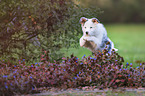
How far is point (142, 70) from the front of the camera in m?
5.53

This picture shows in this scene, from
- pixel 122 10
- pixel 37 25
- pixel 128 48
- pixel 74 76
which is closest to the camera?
pixel 74 76

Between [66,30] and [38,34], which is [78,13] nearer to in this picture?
[66,30]

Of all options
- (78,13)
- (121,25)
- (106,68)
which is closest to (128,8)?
(121,25)

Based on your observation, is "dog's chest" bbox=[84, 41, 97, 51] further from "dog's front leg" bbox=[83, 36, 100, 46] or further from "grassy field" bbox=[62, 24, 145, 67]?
"grassy field" bbox=[62, 24, 145, 67]

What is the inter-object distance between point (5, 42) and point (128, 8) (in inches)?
946

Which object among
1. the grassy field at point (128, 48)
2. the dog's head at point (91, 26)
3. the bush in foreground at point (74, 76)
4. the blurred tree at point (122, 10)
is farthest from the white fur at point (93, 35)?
the blurred tree at point (122, 10)

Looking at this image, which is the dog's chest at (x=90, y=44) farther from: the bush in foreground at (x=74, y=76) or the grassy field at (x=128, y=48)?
the grassy field at (x=128, y=48)

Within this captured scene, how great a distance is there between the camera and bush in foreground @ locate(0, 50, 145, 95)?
4.74m

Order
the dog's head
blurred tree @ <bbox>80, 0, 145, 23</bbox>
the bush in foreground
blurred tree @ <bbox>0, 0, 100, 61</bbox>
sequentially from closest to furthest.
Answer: the bush in foreground → the dog's head → blurred tree @ <bbox>0, 0, 100, 61</bbox> → blurred tree @ <bbox>80, 0, 145, 23</bbox>

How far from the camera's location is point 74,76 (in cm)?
527

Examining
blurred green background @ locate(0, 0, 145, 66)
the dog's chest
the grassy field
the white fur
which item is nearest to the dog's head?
the white fur

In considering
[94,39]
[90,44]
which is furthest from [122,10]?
[94,39]

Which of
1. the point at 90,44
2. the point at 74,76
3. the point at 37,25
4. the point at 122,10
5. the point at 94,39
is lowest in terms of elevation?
the point at 74,76

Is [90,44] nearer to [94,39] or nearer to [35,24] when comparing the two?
[94,39]
